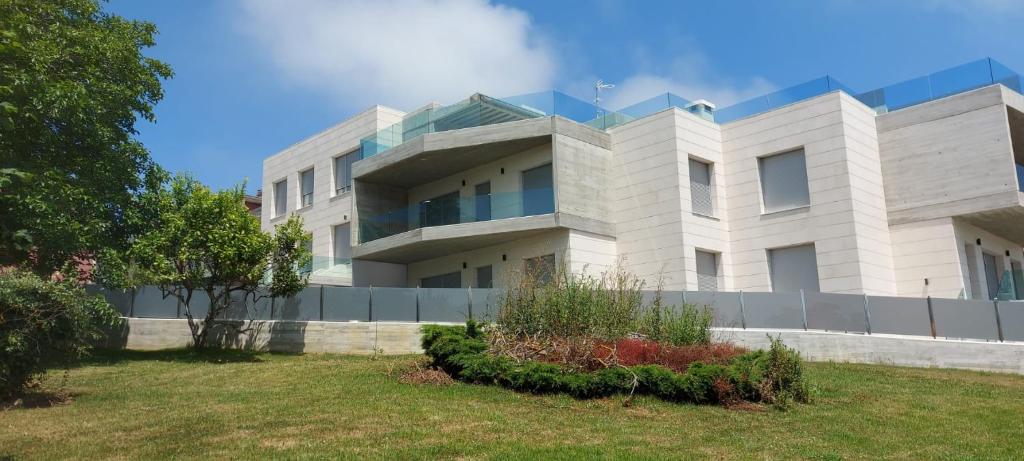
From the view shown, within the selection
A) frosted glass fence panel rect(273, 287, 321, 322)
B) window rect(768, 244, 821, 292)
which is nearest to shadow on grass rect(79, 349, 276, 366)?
frosted glass fence panel rect(273, 287, 321, 322)

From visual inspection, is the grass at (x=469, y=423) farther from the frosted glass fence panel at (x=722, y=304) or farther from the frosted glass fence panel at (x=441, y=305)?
the frosted glass fence panel at (x=441, y=305)

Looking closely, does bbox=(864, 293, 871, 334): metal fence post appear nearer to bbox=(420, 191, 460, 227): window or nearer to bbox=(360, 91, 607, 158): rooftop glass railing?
bbox=(360, 91, 607, 158): rooftop glass railing

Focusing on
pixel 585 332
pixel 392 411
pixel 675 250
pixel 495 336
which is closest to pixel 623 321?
pixel 585 332

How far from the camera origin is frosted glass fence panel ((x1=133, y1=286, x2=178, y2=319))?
2130 cm

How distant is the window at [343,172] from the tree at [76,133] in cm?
946

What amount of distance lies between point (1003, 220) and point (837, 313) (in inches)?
Result: 310

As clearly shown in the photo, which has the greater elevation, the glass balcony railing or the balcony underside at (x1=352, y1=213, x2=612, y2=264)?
the glass balcony railing

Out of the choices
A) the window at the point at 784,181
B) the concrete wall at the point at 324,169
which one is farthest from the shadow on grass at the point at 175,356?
the window at the point at 784,181

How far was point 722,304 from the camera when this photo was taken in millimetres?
19922

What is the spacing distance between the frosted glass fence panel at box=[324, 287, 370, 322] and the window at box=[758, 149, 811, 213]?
499 inches

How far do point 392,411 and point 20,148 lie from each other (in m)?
13.8

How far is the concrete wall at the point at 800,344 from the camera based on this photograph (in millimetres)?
19125

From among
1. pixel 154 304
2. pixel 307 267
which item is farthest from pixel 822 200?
pixel 154 304

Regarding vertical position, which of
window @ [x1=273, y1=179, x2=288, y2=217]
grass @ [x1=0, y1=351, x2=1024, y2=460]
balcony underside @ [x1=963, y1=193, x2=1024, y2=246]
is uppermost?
window @ [x1=273, y1=179, x2=288, y2=217]
